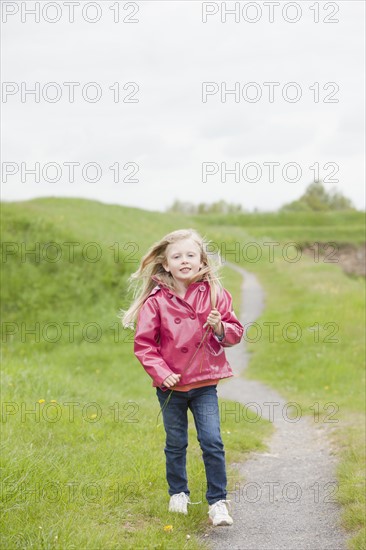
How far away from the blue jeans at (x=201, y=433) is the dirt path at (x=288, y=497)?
41cm

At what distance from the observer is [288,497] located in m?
6.16

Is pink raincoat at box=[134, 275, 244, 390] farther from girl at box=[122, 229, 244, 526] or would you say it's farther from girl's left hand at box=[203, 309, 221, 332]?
girl's left hand at box=[203, 309, 221, 332]

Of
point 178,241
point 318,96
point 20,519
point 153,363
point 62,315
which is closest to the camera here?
point 20,519

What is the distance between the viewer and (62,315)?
18125mm

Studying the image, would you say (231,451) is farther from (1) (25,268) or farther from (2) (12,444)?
(1) (25,268)

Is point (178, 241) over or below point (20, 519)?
over

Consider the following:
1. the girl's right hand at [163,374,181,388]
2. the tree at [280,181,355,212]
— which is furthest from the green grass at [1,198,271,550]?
the tree at [280,181,355,212]

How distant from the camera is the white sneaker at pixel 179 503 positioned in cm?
525

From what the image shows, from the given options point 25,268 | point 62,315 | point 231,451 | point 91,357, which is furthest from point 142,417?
point 25,268

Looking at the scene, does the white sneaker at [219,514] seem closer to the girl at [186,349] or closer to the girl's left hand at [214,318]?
the girl at [186,349]

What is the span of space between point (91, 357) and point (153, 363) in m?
10.4

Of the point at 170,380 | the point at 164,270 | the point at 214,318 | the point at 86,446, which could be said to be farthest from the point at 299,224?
the point at 170,380

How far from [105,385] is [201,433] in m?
7.08

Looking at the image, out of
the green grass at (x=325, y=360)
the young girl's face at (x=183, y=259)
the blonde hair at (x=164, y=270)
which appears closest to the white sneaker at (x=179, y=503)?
the green grass at (x=325, y=360)
